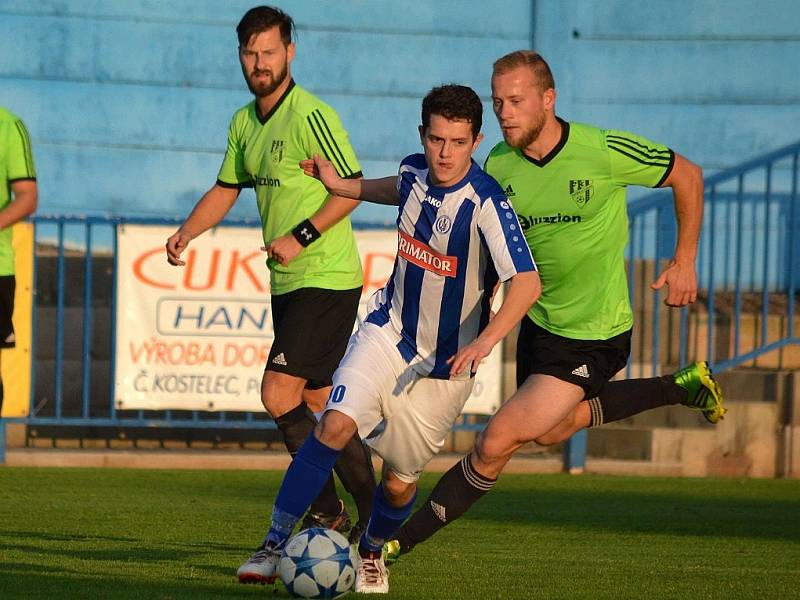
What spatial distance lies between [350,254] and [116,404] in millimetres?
4732

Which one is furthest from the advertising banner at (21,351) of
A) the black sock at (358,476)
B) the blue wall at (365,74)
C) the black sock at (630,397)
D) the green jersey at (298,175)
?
the black sock at (630,397)

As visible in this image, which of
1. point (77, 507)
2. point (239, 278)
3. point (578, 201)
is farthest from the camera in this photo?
point (239, 278)

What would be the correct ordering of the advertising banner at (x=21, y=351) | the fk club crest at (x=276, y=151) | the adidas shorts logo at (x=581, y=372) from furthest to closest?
1. the advertising banner at (x=21, y=351)
2. the fk club crest at (x=276, y=151)
3. the adidas shorts logo at (x=581, y=372)

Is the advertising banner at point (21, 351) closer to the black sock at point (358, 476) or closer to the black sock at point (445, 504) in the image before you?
the black sock at point (358, 476)

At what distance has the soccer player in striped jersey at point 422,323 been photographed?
253 inches

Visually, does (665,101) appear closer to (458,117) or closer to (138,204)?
(138,204)

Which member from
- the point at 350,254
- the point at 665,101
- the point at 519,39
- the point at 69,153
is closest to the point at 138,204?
the point at 69,153

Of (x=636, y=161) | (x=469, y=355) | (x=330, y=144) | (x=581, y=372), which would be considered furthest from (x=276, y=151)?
(x=469, y=355)

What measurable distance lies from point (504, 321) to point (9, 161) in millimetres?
3486

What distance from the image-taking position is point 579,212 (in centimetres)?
714

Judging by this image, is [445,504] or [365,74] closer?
[445,504]

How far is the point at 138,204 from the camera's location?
1449 centimetres

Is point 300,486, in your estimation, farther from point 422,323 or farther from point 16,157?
point 16,157

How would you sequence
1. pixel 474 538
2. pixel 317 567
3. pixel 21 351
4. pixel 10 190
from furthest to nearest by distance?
pixel 21 351
pixel 10 190
pixel 474 538
pixel 317 567
